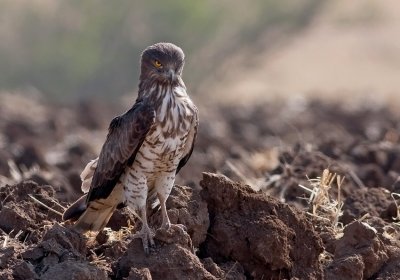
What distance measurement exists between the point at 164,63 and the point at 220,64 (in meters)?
23.3

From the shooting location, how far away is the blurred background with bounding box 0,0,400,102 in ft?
96.0

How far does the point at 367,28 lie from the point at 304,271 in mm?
30881

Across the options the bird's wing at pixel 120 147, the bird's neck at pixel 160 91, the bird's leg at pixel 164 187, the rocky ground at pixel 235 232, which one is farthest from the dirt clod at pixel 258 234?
the bird's neck at pixel 160 91

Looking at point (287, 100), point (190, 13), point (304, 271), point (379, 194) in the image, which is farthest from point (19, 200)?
point (190, 13)

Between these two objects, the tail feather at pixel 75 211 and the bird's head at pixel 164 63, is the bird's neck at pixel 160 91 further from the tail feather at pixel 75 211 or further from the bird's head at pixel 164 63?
the tail feather at pixel 75 211

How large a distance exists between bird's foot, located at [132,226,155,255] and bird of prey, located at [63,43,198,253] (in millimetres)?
334

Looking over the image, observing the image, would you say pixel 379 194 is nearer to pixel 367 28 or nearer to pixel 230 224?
pixel 230 224

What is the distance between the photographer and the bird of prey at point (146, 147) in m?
7.83

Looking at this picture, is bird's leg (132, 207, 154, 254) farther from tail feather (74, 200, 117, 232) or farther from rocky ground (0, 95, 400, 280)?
tail feather (74, 200, 117, 232)

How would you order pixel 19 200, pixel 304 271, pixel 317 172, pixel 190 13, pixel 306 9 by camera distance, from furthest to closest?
1. pixel 306 9
2. pixel 190 13
3. pixel 317 172
4. pixel 19 200
5. pixel 304 271

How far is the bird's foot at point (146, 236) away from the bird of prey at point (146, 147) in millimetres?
334

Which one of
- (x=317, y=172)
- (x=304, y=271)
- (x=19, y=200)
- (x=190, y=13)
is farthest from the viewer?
(x=190, y=13)

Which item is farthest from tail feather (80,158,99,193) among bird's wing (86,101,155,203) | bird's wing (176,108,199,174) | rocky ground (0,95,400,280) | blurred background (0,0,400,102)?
blurred background (0,0,400,102)

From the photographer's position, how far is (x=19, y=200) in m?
8.18
